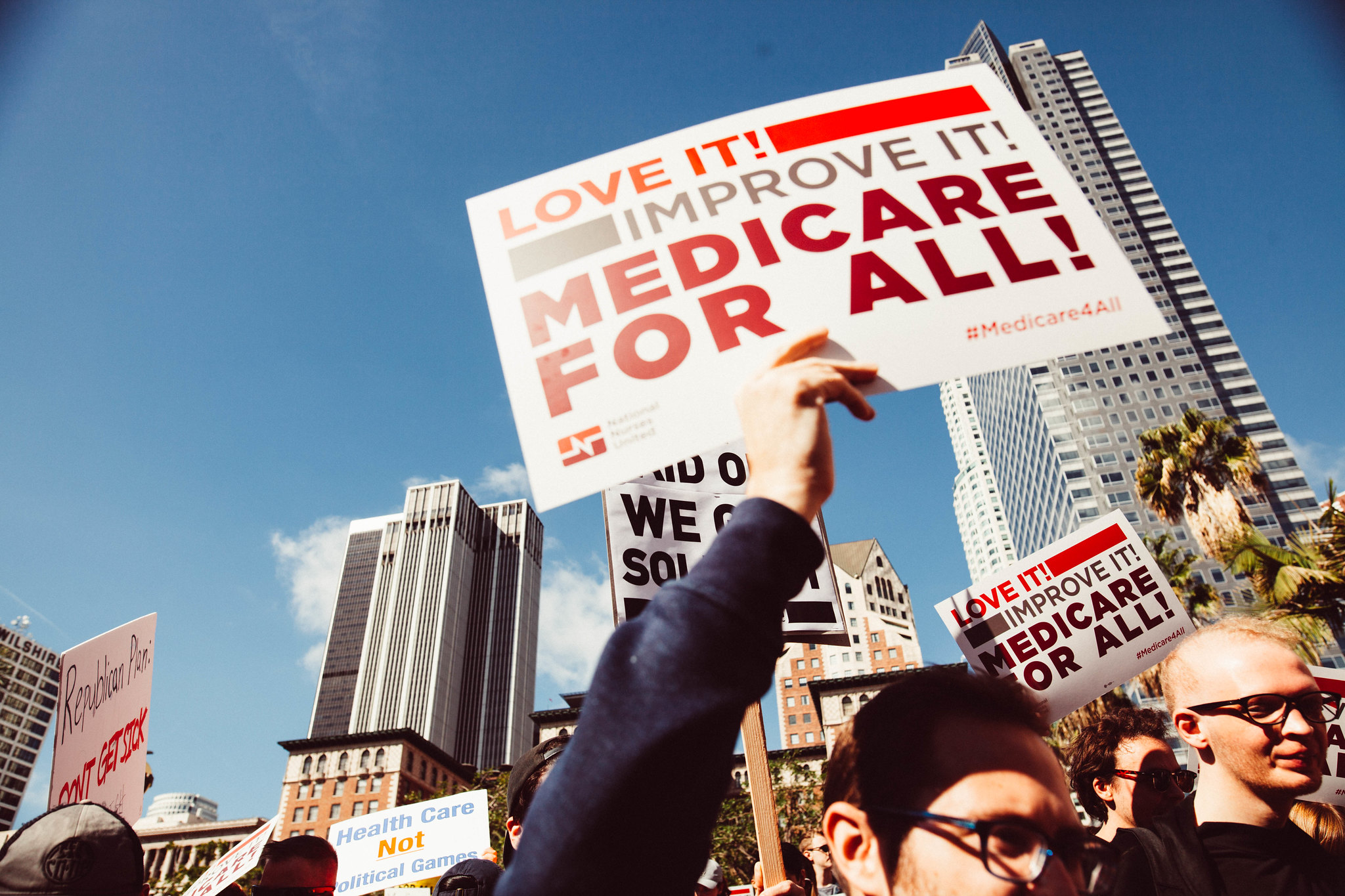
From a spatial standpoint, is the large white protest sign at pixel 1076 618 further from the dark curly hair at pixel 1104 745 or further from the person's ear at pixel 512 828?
the person's ear at pixel 512 828

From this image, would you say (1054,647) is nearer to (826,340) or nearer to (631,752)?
(826,340)

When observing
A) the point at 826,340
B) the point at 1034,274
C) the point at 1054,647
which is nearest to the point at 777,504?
the point at 826,340

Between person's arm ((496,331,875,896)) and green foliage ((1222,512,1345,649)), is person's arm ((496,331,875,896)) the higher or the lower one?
the lower one

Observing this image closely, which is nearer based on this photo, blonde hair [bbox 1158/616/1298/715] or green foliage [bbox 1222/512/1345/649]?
blonde hair [bbox 1158/616/1298/715]

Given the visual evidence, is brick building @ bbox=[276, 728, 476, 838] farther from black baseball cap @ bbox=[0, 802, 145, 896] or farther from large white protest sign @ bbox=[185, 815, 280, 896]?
black baseball cap @ bbox=[0, 802, 145, 896]

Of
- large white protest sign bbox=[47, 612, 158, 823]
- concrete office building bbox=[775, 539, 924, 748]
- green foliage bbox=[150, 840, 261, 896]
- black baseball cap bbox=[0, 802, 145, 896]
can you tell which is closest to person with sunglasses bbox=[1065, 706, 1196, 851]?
black baseball cap bbox=[0, 802, 145, 896]

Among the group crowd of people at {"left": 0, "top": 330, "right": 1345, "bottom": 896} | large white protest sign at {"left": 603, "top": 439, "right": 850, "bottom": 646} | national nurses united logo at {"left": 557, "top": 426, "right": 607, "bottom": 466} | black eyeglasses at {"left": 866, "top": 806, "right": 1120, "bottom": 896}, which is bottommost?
black eyeglasses at {"left": 866, "top": 806, "right": 1120, "bottom": 896}

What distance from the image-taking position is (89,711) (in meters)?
3.52

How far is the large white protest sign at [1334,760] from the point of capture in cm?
316

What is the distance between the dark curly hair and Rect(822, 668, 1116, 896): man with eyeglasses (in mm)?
2367

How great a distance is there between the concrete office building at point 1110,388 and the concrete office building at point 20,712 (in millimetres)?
143041

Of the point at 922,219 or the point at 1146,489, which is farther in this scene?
the point at 1146,489

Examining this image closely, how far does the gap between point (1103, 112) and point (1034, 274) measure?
139 metres

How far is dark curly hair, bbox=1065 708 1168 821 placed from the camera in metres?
3.25
